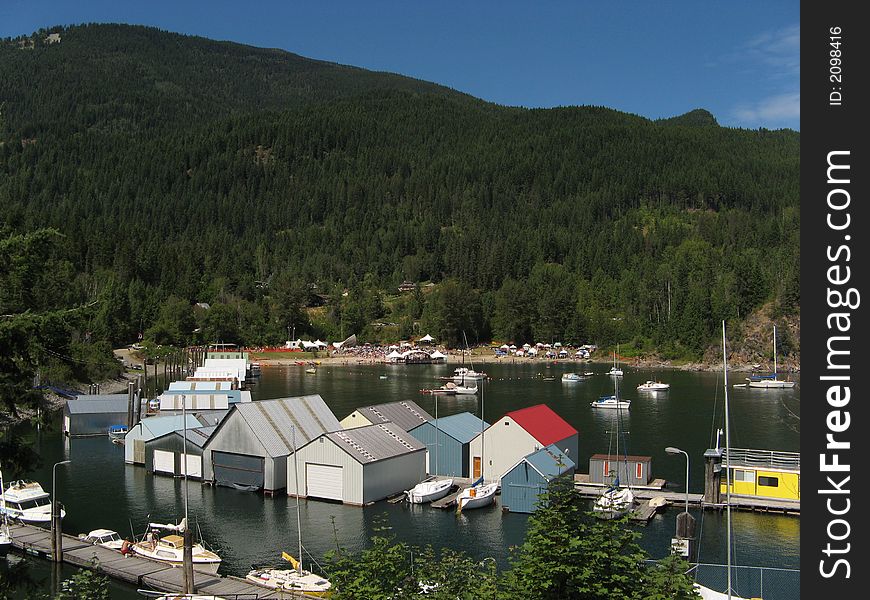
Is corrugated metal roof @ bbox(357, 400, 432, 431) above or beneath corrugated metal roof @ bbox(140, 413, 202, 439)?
above

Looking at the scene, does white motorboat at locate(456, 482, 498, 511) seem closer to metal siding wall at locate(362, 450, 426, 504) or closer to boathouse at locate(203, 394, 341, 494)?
metal siding wall at locate(362, 450, 426, 504)

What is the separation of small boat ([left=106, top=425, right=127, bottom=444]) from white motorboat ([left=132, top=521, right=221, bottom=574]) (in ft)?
74.0

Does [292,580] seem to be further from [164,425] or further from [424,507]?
[164,425]

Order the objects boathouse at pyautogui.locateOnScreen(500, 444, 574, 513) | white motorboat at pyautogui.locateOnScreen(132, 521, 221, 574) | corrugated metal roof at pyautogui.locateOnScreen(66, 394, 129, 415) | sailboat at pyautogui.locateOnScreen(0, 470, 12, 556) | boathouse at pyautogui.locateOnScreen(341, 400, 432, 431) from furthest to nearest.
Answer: corrugated metal roof at pyautogui.locateOnScreen(66, 394, 129, 415)
boathouse at pyautogui.locateOnScreen(341, 400, 432, 431)
boathouse at pyautogui.locateOnScreen(500, 444, 574, 513)
sailboat at pyautogui.locateOnScreen(0, 470, 12, 556)
white motorboat at pyautogui.locateOnScreen(132, 521, 221, 574)

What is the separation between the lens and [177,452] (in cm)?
3959

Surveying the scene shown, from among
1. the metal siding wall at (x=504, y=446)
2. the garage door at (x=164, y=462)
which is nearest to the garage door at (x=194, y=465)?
the garage door at (x=164, y=462)

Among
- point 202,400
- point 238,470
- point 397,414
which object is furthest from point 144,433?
point 202,400

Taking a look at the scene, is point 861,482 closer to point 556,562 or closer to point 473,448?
point 556,562

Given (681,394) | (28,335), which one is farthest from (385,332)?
(28,335)

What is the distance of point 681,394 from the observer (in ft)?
249

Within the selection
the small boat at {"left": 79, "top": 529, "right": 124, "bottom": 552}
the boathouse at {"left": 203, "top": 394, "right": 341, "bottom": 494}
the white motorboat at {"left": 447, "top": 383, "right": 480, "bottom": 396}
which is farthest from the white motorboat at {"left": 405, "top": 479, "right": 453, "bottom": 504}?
the white motorboat at {"left": 447, "top": 383, "right": 480, "bottom": 396}

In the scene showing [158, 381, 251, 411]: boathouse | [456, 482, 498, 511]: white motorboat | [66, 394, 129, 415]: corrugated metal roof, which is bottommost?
[456, 482, 498, 511]: white motorboat

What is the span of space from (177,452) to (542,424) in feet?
55.2

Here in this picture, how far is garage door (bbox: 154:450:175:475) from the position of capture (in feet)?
131
